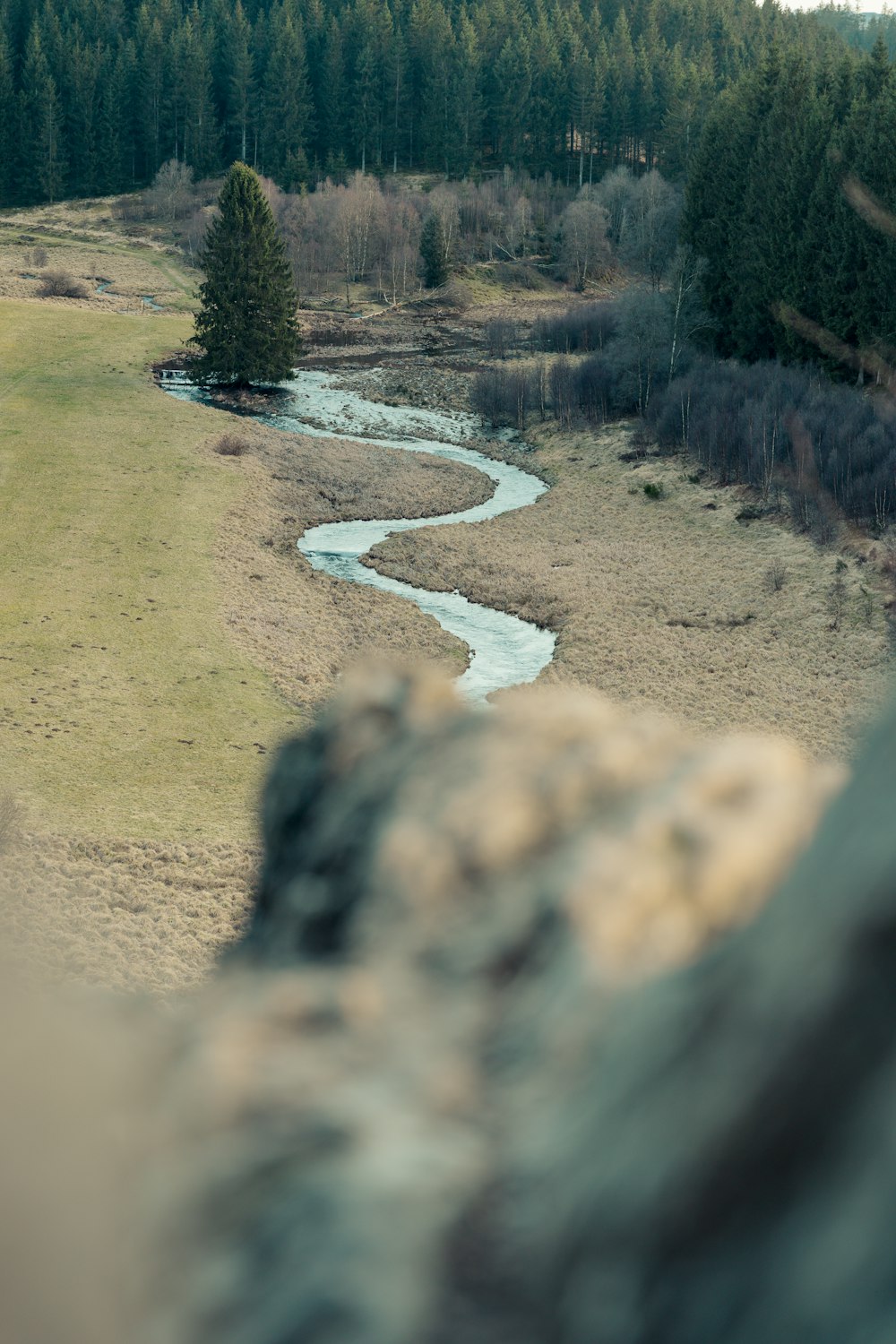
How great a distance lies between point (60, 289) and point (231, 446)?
110 ft

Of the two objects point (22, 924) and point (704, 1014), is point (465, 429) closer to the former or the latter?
point (22, 924)

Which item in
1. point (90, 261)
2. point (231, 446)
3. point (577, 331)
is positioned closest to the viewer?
point (231, 446)

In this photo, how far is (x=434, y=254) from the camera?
89000 mm

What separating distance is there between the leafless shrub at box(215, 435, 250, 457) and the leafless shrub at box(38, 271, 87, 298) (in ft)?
102

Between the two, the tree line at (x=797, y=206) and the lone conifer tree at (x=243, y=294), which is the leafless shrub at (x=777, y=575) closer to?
the tree line at (x=797, y=206)

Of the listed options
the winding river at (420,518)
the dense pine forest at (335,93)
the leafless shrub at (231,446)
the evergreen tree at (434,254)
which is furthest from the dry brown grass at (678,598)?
the dense pine forest at (335,93)

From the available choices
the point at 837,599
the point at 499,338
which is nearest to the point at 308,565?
the point at 837,599

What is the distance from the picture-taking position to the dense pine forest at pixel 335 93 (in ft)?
384

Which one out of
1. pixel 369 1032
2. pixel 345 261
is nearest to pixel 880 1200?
pixel 369 1032

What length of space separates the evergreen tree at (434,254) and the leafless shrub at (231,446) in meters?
45.0

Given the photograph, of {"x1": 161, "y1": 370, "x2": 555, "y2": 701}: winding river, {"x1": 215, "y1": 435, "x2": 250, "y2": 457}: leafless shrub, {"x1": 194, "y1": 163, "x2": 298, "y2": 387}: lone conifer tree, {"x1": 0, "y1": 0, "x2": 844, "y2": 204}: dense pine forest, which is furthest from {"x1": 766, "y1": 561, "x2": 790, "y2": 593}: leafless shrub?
{"x1": 0, "y1": 0, "x2": 844, "y2": 204}: dense pine forest

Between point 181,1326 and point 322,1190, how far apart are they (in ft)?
0.77

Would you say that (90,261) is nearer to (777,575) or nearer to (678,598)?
(678,598)

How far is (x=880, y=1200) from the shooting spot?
→ 110cm
